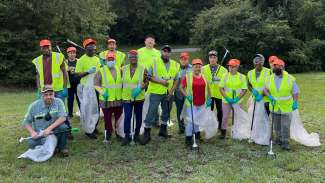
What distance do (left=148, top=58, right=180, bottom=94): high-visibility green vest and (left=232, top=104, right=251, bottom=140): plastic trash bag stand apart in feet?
4.96

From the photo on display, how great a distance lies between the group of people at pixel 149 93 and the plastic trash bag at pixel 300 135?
0.39 m

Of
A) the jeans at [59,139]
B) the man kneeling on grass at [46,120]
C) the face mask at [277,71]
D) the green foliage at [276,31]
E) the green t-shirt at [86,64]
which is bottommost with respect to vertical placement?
the jeans at [59,139]

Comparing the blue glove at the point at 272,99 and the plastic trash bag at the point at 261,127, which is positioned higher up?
the blue glove at the point at 272,99

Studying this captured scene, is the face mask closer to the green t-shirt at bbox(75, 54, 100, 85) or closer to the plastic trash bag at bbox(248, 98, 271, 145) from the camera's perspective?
the plastic trash bag at bbox(248, 98, 271, 145)

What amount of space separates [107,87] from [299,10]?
19.9 m

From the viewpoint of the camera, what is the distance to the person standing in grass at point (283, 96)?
8.60 metres

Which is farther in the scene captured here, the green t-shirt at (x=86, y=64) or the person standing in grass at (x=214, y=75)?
the green t-shirt at (x=86, y=64)

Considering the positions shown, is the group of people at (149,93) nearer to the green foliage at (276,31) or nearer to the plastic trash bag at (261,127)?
the plastic trash bag at (261,127)

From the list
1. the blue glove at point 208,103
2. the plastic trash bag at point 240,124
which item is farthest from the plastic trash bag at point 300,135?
the blue glove at point 208,103

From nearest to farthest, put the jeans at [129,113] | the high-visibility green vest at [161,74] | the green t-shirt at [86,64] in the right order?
the jeans at [129,113], the high-visibility green vest at [161,74], the green t-shirt at [86,64]

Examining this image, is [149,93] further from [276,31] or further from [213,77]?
[276,31]

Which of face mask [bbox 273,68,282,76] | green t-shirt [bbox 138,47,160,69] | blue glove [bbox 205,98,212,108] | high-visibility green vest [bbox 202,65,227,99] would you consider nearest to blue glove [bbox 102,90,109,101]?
green t-shirt [bbox 138,47,160,69]

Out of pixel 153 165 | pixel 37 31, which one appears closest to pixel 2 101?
pixel 37 31

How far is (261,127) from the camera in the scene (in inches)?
363
